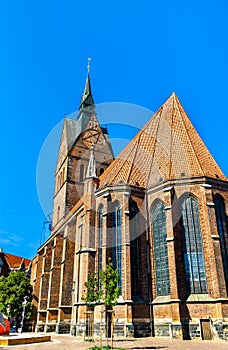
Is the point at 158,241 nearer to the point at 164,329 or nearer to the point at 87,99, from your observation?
the point at 164,329

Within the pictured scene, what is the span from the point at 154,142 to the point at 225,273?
43.1ft

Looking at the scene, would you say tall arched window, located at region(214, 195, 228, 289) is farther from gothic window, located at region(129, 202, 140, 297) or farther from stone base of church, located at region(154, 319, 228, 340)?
gothic window, located at region(129, 202, 140, 297)

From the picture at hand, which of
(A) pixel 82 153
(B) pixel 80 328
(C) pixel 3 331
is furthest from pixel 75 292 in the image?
(A) pixel 82 153

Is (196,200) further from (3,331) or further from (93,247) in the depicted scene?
(3,331)

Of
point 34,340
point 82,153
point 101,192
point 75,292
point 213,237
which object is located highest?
point 82,153

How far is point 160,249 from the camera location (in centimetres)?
2250

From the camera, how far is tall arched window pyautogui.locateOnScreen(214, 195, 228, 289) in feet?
68.4

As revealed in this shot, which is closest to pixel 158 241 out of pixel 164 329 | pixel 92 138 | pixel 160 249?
pixel 160 249

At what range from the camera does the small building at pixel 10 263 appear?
2463 inches

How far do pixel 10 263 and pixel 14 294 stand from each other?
34.4 metres

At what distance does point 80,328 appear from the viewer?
870 inches

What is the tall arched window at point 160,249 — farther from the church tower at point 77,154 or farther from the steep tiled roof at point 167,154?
the church tower at point 77,154

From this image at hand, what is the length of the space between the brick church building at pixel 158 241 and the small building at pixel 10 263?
3437 cm

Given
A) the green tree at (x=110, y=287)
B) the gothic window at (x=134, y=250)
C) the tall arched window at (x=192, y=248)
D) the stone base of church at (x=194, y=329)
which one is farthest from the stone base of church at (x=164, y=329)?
the green tree at (x=110, y=287)
